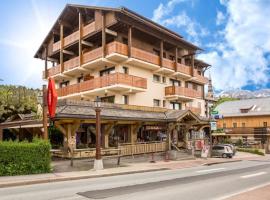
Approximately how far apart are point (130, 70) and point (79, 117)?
39.0 feet

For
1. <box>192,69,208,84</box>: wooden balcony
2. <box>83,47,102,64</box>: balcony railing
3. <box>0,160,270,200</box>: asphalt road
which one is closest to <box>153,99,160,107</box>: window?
<box>192,69,208,84</box>: wooden balcony

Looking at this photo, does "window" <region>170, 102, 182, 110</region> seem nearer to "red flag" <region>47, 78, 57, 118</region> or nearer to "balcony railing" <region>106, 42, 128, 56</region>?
"balcony railing" <region>106, 42, 128, 56</region>

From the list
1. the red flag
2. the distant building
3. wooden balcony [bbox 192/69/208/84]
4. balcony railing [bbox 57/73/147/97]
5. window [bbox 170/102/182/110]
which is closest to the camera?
the red flag

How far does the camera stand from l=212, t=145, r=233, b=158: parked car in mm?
37375

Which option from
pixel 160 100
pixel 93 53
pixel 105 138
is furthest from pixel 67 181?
pixel 160 100

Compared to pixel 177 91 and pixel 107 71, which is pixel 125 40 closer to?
pixel 107 71

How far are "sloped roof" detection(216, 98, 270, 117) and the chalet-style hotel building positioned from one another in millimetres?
28173

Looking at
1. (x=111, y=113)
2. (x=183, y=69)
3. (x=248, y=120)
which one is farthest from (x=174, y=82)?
(x=248, y=120)

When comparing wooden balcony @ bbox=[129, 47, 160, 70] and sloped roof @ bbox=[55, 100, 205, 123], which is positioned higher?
wooden balcony @ bbox=[129, 47, 160, 70]

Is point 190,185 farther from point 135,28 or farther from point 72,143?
point 135,28

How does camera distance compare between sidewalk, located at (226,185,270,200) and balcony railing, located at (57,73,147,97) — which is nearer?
sidewalk, located at (226,185,270,200)

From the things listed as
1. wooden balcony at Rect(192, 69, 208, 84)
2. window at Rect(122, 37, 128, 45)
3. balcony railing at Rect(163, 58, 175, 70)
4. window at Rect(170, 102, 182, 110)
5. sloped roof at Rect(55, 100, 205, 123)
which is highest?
window at Rect(122, 37, 128, 45)

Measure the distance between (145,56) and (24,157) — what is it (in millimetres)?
19818

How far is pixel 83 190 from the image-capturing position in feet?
43.0
